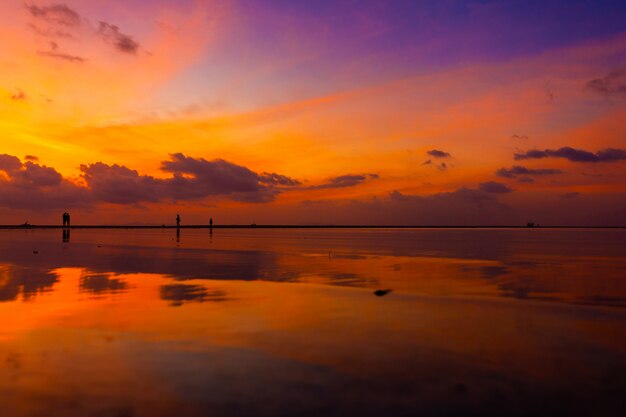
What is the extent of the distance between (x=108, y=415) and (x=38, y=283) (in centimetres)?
2123

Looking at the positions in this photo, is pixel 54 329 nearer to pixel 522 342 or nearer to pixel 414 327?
pixel 414 327

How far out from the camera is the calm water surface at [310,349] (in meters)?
9.89

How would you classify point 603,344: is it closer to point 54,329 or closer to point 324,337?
point 324,337

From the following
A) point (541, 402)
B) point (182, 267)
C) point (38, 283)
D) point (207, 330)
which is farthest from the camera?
point (182, 267)

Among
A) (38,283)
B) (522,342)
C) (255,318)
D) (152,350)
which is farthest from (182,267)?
(522,342)

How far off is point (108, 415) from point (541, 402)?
8496 mm

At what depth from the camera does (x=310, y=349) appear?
545 inches

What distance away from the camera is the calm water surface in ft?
32.4

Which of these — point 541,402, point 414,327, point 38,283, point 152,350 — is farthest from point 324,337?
point 38,283

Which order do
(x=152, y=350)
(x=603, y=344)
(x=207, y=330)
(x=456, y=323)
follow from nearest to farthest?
(x=152, y=350) → (x=603, y=344) → (x=207, y=330) → (x=456, y=323)

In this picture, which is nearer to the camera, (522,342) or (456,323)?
(522,342)

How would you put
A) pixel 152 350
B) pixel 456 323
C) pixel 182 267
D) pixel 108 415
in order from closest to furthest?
pixel 108 415 < pixel 152 350 < pixel 456 323 < pixel 182 267

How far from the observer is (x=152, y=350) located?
1360 cm

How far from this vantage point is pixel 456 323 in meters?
17.2
